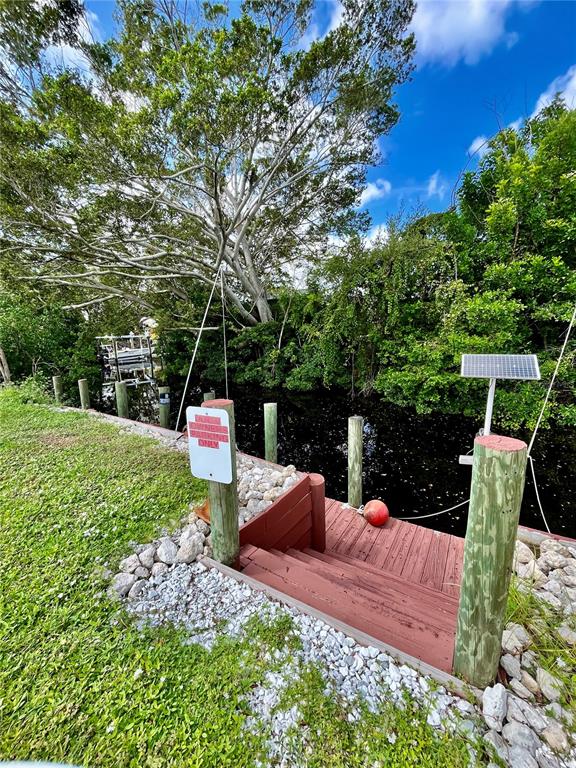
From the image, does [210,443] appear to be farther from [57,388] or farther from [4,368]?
[4,368]

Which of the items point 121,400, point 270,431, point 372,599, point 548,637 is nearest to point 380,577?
point 372,599

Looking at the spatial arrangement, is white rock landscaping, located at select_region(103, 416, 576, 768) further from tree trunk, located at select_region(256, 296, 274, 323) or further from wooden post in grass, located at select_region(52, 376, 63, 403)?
tree trunk, located at select_region(256, 296, 274, 323)

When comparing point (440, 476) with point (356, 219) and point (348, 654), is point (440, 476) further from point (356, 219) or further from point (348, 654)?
point (356, 219)

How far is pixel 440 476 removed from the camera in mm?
5289

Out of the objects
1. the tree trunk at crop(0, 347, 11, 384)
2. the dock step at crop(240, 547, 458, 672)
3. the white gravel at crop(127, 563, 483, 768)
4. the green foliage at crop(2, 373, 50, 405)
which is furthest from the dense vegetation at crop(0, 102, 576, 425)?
the white gravel at crop(127, 563, 483, 768)

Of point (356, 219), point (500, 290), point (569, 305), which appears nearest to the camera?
point (569, 305)

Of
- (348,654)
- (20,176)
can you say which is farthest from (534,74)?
(20,176)

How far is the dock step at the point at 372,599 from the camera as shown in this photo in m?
1.61

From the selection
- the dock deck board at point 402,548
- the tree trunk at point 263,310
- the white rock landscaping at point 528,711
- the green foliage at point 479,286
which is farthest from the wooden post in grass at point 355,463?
the tree trunk at point 263,310

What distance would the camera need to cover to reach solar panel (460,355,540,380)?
9.16ft

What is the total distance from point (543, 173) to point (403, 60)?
499 centimetres

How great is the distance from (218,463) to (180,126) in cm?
679

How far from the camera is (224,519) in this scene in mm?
2004

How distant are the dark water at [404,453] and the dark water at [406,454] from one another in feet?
0.05
